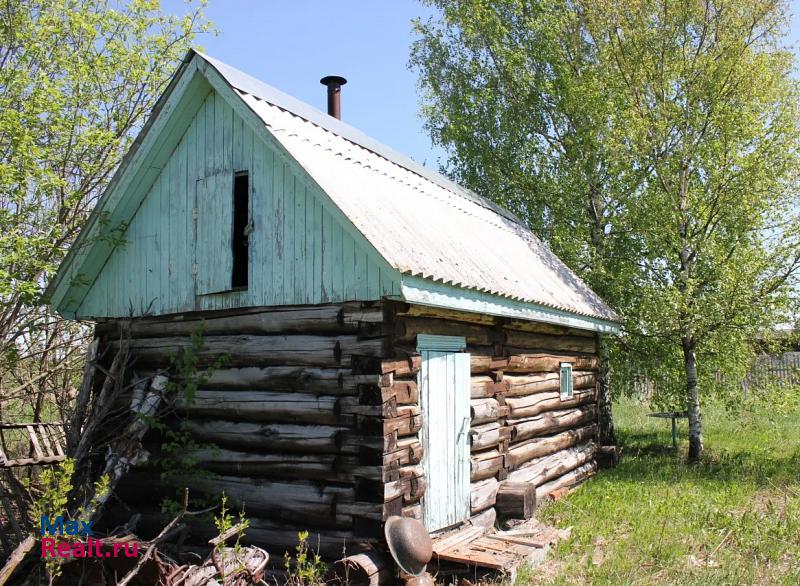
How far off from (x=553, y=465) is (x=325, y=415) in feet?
17.4

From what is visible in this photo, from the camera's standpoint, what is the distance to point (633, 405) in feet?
78.3

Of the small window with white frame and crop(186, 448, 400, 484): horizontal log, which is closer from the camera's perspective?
crop(186, 448, 400, 484): horizontal log

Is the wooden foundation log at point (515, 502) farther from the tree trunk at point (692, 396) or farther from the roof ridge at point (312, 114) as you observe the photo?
the tree trunk at point (692, 396)

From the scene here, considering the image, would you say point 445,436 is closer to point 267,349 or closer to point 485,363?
point 485,363

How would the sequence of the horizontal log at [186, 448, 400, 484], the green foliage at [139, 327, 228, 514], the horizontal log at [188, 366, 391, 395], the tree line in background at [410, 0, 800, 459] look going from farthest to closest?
1. the tree line in background at [410, 0, 800, 459]
2. the green foliage at [139, 327, 228, 514]
3. the horizontal log at [188, 366, 391, 395]
4. the horizontal log at [186, 448, 400, 484]

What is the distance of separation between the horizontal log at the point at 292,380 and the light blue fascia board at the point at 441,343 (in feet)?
2.51

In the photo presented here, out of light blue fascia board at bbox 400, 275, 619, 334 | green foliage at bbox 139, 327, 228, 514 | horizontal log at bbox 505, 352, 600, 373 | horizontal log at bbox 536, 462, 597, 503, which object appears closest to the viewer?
light blue fascia board at bbox 400, 275, 619, 334

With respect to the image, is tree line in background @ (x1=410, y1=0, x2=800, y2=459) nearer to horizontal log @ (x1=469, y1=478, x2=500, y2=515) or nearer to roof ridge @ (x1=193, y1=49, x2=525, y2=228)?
roof ridge @ (x1=193, y1=49, x2=525, y2=228)

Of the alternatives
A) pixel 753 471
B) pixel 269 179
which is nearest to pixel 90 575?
pixel 269 179

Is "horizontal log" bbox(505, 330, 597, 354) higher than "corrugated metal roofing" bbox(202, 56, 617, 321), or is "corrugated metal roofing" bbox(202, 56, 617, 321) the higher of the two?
"corrugated metal roofing" bbox(202, 56, 617, 321)

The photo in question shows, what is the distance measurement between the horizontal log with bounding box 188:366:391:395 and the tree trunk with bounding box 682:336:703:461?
9.01 meters

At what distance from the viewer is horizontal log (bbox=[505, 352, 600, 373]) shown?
394 inches

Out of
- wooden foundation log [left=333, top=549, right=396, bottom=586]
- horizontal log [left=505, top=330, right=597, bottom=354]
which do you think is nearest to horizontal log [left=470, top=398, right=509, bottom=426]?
horizontal log [left=505, top=330, right=597, bottom=354]

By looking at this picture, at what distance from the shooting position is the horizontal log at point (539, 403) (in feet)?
32.6
